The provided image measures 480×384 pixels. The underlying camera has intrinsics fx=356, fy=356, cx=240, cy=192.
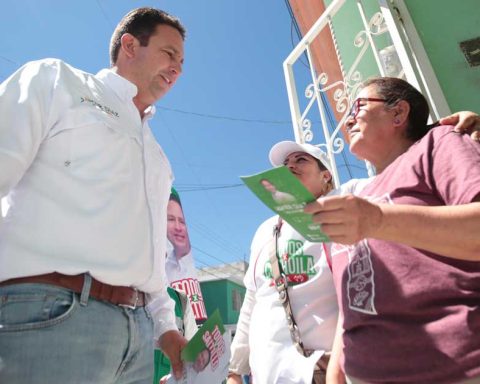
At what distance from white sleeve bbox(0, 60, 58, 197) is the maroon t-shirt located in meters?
1.11

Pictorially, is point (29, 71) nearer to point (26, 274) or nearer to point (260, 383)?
point (26, 274)

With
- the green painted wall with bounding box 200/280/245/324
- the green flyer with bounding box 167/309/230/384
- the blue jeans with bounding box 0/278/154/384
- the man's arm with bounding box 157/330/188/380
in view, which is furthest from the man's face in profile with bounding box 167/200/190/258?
the green painted wall with bounding box 200/280/245/324

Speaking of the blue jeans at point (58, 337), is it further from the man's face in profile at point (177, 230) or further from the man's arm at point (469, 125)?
the man's face in profile at point (177, 230)

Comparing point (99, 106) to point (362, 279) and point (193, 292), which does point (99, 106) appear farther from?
point (193, 292)

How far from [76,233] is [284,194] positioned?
658mm

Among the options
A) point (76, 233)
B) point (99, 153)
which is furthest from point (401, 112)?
point (76, 233)

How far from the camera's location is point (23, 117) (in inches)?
41.3

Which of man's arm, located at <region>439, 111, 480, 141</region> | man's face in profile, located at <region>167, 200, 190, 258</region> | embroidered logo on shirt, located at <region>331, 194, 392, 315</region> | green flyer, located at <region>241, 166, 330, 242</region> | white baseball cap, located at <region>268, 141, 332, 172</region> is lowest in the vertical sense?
embroidered logo on shirt, located at <region>331, 194, 392, 315</region>

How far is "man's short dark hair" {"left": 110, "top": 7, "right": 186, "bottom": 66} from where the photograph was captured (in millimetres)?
1710

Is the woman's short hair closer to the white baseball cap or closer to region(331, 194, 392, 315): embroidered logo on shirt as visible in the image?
region(331, 194, 392, 315): embroidered logo on shirt

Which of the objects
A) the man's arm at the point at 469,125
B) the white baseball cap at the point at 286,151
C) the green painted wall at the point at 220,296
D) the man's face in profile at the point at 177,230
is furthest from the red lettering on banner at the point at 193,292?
the green painted wall at the point at 220,296

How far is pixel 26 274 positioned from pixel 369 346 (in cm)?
101

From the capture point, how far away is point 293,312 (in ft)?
5.40

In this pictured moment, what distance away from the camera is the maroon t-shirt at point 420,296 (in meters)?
0.92
